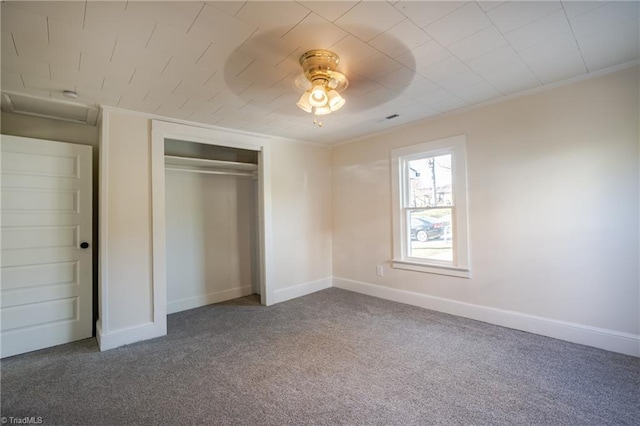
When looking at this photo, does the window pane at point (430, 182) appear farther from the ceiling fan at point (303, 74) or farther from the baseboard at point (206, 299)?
the baseboard at point (206, 299)

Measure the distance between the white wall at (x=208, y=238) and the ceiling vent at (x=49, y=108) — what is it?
105 cm

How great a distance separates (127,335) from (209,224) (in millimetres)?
1696

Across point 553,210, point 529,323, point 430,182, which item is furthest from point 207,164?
point 529,323

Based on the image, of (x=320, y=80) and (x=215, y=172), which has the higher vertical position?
(x=320, y=80)

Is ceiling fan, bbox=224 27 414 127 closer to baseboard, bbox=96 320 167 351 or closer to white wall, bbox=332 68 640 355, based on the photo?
white wall, bbox=332 68 640 355

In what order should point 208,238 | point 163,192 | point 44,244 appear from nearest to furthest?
point 44,244
point 163,192
point 208,238

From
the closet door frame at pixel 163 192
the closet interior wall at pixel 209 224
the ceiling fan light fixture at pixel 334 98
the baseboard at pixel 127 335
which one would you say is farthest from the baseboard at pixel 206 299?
the ceiling fan light fixture at pixel 334 98

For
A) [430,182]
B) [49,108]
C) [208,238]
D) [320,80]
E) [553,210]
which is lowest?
[208,238]

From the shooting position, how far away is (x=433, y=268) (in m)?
3.53

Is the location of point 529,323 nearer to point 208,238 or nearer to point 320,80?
point 320,80

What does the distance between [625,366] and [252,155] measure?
4575 millimetres

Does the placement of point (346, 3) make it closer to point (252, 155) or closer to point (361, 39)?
point (361, 39)

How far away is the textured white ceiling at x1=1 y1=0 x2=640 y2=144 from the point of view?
158cm

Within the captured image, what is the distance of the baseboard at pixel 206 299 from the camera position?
146 inches
